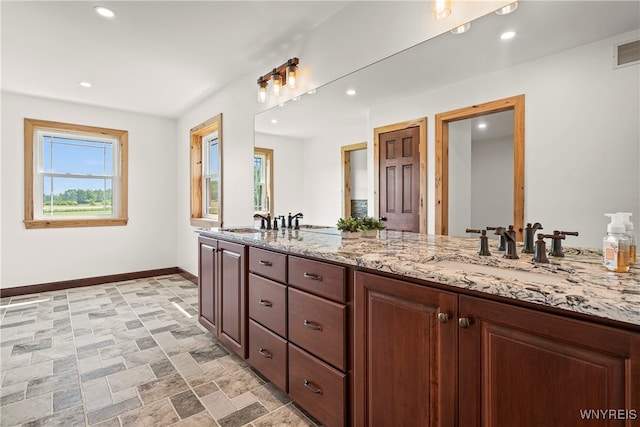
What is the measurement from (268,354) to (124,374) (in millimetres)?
1058

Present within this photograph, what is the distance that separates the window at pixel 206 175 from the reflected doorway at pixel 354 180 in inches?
82.9

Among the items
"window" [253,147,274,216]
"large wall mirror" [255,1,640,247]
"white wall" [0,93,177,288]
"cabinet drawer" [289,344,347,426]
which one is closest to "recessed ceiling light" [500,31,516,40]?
"large wall mirror" [255,1,640,247]

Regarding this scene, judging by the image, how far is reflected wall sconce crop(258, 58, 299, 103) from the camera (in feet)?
8.46

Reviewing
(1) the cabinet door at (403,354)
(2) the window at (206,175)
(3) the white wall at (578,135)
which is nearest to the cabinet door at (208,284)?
(2) the window at (206,175)

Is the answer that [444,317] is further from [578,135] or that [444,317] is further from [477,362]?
[578,135]

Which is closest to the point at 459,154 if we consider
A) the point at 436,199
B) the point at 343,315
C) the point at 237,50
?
A: the point at 436,199

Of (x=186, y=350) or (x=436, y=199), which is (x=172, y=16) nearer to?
(x=436, y=199)

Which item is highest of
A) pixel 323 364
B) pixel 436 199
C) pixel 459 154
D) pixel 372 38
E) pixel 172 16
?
pixel 172 16

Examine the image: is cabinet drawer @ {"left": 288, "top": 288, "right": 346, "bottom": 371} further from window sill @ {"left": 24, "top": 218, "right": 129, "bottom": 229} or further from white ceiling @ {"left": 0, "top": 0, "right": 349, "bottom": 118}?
window sill @ {"left": 24, "top": 218, "right": 129, "bottom": 229}

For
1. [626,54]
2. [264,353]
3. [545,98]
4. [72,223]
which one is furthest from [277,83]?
[72,223]

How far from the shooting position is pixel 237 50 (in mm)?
2791

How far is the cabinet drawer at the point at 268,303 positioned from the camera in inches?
69.7

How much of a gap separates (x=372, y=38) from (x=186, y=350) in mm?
2633

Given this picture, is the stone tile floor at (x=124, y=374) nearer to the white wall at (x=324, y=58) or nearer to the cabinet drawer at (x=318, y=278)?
the cabinet drawer at (x=318, y=278)
